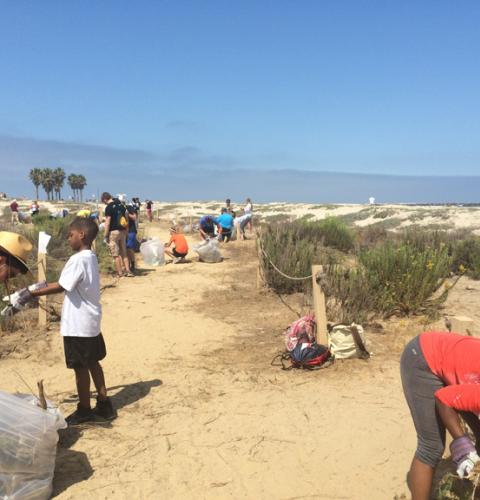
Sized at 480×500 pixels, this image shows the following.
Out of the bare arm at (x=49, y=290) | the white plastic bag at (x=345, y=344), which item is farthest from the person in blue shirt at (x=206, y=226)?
the bare arm at (x=49, y=290)

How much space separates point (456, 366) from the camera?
2.17 m

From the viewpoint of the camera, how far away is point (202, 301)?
820 cm

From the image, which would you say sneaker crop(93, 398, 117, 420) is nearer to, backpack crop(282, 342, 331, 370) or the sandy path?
the sandy path

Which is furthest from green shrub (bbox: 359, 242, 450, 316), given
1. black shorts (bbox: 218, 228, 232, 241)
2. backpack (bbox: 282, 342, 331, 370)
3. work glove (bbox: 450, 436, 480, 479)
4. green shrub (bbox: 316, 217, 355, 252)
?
black shorts (bbox: 218, 228, 232, 241)

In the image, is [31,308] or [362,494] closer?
[362,494]

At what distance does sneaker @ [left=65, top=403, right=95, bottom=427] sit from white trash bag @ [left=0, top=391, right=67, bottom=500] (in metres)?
0.92

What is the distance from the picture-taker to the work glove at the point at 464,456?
77.5 inches

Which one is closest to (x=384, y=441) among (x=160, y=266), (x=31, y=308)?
(x=31, y=308)

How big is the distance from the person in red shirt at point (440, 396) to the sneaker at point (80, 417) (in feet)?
8.13

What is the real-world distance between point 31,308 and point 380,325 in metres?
4.88

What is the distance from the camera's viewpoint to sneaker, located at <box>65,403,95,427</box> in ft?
12.6

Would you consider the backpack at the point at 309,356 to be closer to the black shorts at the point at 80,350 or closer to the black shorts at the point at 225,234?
the black shorts at the point at 80,350

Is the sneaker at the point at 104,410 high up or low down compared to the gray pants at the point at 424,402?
down

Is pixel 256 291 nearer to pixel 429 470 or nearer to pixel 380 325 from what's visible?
pixel 380 325
